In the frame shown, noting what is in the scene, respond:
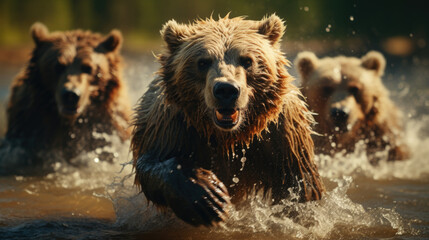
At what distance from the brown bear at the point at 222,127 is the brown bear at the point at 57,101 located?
2669 millimetres

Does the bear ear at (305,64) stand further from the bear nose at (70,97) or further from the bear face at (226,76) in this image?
the bear face at (226,76)

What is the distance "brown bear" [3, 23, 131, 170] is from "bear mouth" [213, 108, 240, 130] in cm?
330

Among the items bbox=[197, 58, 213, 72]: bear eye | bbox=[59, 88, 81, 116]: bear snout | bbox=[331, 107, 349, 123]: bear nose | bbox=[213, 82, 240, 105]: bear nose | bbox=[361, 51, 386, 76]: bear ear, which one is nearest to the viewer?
bbox=[213, 82, 240, 105]: bear nose

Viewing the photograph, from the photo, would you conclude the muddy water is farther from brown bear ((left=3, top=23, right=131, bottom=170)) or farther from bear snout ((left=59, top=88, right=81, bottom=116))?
bear snout ((left=59, top=88, right=81, bottom=116))

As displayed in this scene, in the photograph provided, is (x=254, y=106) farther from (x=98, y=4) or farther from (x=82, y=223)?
(x=98, y=4)

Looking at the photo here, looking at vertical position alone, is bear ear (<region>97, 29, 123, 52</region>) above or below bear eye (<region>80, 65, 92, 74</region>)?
above

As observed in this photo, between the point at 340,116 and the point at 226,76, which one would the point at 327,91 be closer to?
A: the point at 340,116

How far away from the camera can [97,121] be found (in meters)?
7.03

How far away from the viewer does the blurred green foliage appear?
50.5ft

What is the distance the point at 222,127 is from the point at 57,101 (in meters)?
3.51

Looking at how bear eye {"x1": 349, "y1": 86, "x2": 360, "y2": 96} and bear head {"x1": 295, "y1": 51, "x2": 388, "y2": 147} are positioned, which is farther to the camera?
bear eye {"x1": 349, "y1": 86, "x2": 360, "y2": 96}


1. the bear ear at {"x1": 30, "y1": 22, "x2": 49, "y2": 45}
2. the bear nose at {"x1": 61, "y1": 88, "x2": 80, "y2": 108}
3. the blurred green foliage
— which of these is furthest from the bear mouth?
the blurred green foliage

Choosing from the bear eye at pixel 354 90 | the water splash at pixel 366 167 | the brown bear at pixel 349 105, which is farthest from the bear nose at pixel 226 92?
the bear eye at pixel 354 90

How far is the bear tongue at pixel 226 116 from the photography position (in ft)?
12.4
